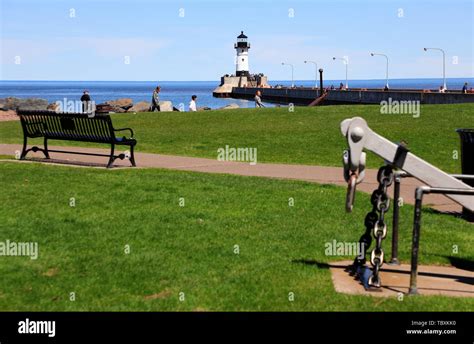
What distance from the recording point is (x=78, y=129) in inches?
555

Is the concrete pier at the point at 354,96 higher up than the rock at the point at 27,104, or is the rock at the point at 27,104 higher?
the concrete pier at the point at 354,96

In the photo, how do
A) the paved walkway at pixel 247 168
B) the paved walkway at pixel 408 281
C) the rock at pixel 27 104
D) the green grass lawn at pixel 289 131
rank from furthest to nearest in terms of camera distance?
the rock at pixel 27 104 → the green grass lawn at pixel 289 131 → the paved walkway at pixel 247 168 → the paved walkway at pixel 408 281

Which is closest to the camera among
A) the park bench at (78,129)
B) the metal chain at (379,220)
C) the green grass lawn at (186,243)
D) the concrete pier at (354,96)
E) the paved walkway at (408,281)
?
the green grass lawn at (186,243)

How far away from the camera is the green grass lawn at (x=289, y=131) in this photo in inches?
650

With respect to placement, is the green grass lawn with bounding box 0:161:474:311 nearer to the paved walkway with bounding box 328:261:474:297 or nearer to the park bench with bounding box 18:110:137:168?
the paved walkway with bounding box 328:261:474:297

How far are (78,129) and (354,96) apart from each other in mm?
53782

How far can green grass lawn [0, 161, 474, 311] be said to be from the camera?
5.38 metres

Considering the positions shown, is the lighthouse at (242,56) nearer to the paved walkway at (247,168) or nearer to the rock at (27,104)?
the rock at (27,104)

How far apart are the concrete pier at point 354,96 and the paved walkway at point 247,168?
31.8 meters

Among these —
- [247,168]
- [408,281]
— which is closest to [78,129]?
[247,168]

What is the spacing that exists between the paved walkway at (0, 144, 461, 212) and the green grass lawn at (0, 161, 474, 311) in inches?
45.0

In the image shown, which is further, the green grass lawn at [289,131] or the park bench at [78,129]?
the green grass lawn at [289,131]

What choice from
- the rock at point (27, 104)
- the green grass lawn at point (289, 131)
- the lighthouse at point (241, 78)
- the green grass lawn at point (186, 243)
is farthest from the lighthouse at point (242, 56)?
the green grass lawn at point (186, 243)
